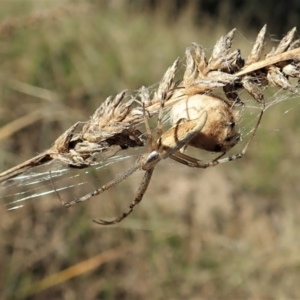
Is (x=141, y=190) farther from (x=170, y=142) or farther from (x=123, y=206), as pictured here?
(x=123, y=206)

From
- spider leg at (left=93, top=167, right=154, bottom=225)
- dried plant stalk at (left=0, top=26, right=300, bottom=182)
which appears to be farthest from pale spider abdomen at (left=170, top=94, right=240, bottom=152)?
spider leg at (left=93, top=167, right=154, bottom=225)

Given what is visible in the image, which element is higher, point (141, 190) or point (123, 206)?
point (141, 190)

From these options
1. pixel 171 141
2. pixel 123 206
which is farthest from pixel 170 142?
pixel 123 206

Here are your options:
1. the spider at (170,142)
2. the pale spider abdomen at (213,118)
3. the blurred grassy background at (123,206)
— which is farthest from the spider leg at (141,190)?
the blurred grassy background at (123,206)

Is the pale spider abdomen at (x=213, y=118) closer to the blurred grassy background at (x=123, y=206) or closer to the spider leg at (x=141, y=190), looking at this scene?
the spider leg at (x=141, y=190)

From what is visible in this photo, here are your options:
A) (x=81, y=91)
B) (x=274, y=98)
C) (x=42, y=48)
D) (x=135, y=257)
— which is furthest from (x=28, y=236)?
(x=274, y=98)

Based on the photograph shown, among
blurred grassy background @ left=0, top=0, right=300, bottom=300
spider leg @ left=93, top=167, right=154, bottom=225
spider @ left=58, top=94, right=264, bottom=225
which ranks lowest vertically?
blurred grassy background @ left=0, top=0, right=300, bottom=300

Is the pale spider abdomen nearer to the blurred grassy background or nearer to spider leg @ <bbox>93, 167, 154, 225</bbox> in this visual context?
spider leg @ <bbox>93, 167, 154, 225</bbox>

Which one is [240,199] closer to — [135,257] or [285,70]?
[135,257]
